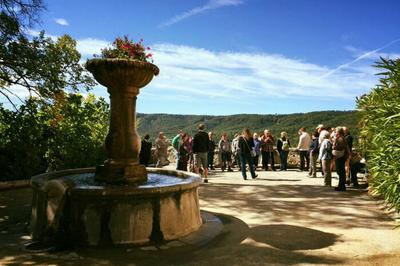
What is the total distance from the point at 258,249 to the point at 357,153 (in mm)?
7082

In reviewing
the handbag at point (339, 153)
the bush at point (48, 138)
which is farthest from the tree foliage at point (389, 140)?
the bush at point (48, 138)

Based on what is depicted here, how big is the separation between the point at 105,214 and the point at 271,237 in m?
2.43

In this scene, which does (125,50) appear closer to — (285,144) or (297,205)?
(297,205)

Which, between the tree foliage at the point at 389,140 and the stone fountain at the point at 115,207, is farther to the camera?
the tree foliage at the point at 389,140

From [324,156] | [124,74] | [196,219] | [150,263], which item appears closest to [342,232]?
[196,219]

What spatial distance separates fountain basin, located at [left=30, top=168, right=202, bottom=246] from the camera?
16.0 ft

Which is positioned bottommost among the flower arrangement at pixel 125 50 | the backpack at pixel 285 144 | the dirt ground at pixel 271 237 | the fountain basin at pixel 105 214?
the dirt ground at pixel 271 237

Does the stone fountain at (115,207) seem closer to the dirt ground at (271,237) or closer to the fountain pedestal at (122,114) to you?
the fountain pedestal at (122,114)

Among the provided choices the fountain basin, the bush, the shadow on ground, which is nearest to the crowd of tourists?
the shadow on ground

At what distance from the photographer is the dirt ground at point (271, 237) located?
175 inches

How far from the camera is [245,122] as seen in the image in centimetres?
6575

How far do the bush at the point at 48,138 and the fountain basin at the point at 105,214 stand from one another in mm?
6565

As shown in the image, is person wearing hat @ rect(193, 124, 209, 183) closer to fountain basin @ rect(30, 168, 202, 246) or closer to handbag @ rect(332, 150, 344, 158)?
handbag @ rect(332, 150, 344, 158)

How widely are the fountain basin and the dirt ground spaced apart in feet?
0.71
